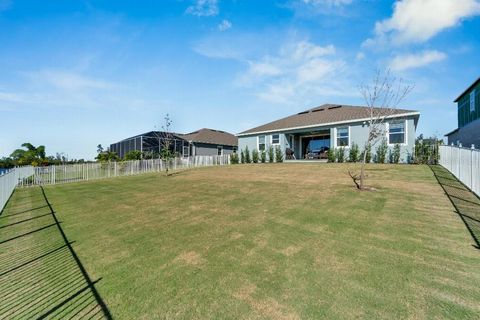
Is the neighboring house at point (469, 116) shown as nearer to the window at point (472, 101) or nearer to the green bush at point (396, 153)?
the window at point (472, 101)

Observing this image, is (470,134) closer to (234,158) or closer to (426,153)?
(426,153)

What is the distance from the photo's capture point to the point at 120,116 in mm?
23625

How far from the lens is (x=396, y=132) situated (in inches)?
599

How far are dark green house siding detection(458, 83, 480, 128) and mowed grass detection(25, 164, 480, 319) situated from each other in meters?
16.5

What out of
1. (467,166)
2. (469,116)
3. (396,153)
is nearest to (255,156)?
(396,153)

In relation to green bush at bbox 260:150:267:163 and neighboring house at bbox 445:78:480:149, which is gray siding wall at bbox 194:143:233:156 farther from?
neighboring house at bbox 445:78:480:149

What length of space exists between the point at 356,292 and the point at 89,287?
11.5ft

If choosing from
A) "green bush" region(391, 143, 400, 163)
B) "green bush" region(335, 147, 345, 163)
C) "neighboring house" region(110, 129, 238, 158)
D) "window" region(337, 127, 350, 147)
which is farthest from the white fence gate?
"green bush" region(391, 143, 400, 163)

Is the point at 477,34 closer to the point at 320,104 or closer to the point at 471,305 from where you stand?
the point at 320,104

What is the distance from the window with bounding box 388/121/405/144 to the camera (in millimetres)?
14953

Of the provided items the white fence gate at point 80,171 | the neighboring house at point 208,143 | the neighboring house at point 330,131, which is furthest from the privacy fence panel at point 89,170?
the neighboring house at point 330,131

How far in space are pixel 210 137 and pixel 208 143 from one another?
203 centimetres

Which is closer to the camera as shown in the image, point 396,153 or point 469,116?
point 396,153

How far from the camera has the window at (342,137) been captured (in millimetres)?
17587
